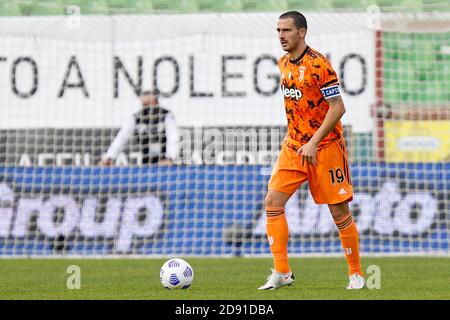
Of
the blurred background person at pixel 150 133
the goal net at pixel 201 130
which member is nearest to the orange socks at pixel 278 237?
the goal net at pixel 201 130

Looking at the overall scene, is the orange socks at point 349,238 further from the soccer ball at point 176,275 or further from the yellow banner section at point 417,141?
the yellow banner section at point 417,141

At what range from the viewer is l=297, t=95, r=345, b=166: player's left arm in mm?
7941

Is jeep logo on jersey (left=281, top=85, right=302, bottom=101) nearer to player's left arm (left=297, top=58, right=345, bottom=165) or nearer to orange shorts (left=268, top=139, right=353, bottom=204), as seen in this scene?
player's left arm (left=297, top=58, right=345, bottom=165)

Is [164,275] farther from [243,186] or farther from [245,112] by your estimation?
[245,112]

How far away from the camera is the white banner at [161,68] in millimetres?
18127

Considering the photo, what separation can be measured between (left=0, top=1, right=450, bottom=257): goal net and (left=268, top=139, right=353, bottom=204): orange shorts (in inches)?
224

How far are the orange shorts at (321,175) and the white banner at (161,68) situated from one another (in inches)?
374

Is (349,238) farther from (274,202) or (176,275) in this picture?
(176,275)

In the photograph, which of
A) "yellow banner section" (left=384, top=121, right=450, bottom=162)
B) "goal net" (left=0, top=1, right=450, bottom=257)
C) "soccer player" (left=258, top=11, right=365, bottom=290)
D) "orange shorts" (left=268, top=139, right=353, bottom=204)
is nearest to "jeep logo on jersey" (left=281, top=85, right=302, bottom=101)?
"soccer player" (left=258, top=11, right=365, bottom=290)

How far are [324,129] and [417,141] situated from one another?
1152cm

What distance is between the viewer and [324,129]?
26.1 feet

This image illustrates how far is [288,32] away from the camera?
8.14m
